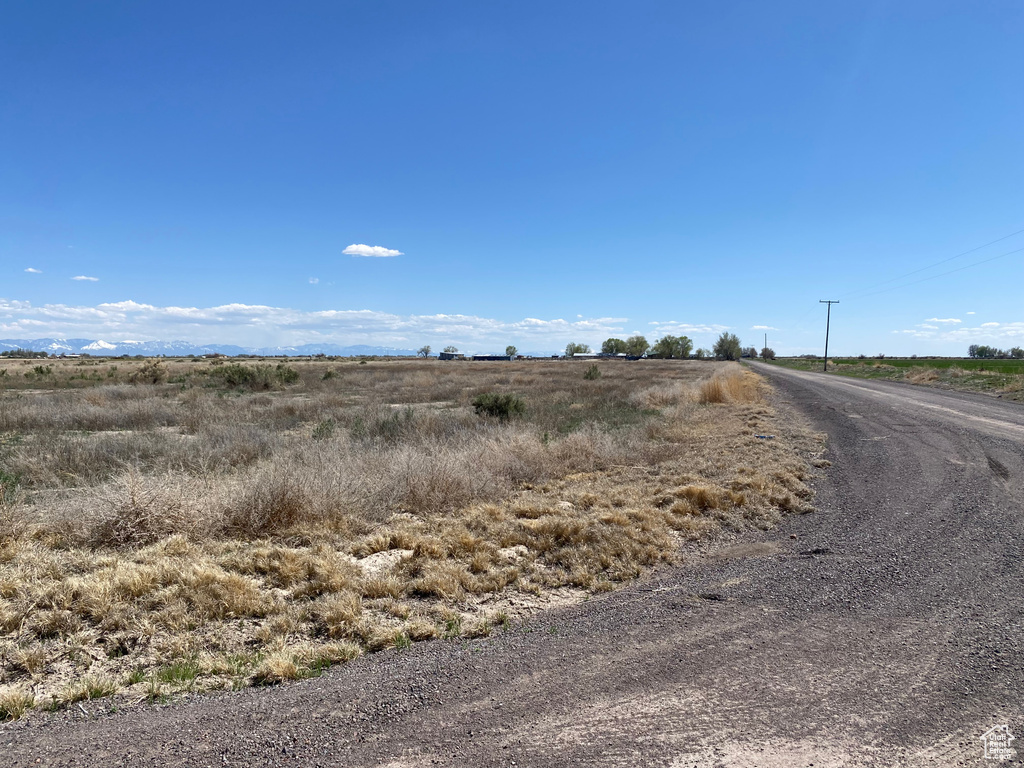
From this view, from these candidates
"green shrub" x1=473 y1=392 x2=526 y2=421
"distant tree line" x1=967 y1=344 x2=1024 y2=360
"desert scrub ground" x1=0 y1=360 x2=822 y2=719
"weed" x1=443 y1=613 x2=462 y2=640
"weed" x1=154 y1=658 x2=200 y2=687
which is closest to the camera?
"weed" x1=154 y1=658 x2=200 y2=687

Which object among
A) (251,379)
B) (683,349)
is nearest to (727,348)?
(683,349)

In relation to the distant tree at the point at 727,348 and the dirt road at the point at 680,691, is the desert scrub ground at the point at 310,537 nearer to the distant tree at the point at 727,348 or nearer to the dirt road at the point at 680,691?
the dirt road at the point at 680,691

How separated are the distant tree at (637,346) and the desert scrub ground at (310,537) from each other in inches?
7229

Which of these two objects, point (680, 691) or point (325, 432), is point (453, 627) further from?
point (325, 432)

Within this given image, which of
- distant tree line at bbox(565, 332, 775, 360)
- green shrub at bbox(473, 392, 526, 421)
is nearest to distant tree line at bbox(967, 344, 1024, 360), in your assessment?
distant tree line at bbox(565, 332, 775, 360)

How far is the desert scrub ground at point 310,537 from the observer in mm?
3980

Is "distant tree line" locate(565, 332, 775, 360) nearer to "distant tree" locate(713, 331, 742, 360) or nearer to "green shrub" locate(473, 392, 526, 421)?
"distant tree" locate(713, 331, 742, 360)

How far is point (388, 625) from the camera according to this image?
14.4 ft

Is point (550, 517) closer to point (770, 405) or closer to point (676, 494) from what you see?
point (676, 494)

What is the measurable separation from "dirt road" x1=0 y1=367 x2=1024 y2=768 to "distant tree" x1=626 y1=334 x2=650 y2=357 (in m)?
189

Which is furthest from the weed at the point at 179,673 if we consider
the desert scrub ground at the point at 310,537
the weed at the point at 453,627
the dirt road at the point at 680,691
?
the weed at the point at 453,627

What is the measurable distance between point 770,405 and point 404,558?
63.9ft

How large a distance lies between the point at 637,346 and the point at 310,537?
636ft

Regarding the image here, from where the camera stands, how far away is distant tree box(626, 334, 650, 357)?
19162cm
